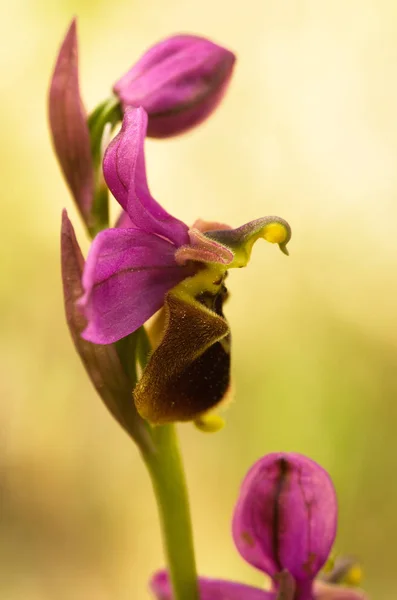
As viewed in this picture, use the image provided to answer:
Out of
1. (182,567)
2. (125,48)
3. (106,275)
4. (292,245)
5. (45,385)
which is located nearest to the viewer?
(106,275)

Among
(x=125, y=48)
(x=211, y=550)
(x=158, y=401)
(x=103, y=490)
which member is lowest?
(x=211, y=550)

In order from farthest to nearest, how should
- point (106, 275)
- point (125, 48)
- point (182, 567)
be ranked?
point (125, 48), point (182, 567), point (106, 275)

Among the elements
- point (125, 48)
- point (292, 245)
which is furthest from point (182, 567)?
point (125, 48)

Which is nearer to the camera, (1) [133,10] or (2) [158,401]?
(2) [158,401]

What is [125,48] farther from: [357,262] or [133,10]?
[357,262]

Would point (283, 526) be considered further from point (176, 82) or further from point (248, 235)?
point (176, 82)

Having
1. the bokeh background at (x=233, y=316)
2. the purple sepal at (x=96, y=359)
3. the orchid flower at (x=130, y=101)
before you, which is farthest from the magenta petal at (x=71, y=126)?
the bokeh background at (x=233, y=316)

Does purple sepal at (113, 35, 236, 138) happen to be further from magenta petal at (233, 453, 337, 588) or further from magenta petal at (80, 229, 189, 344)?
magenta petal at (233, 453, 337, 588)
